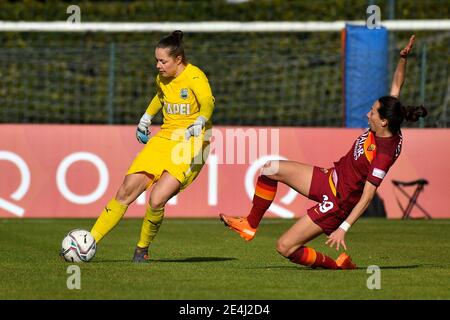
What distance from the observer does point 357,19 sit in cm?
2472

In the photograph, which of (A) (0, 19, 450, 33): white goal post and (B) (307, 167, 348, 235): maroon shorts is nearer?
(B) (307, 167, 348, 235): maroon shorts

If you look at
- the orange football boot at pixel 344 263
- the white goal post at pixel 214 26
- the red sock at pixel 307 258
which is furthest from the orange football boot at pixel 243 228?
the white goal post at pixel 214 26

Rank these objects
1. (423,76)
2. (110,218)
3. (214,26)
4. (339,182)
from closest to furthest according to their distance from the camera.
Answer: (339,182), (110,218), (423,76), (214,26)

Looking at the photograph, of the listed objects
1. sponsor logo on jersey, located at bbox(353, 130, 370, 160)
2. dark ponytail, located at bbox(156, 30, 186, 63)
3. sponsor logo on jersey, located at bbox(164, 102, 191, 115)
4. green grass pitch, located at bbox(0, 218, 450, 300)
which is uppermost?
dark ponytail, located at bbox(156, 30, 186, 63)

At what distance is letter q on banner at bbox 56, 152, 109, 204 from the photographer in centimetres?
1784

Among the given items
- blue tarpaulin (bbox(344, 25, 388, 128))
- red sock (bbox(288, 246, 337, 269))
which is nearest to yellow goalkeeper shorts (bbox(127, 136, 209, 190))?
red sock (bbox(288, 246, 337, 269))

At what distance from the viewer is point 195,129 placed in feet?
35.7

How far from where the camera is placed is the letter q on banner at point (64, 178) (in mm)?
17844

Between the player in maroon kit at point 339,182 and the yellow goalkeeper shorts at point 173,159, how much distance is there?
33.6 inches

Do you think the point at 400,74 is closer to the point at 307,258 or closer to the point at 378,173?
the point at 378,173

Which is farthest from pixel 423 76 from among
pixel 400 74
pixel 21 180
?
pixel 400 74

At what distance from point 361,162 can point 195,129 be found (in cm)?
160

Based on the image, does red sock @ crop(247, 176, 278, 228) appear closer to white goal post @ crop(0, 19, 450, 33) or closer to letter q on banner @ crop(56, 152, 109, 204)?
letter q on banner @ crop(56, 152, 109, 204)

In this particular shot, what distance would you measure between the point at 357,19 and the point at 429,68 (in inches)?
141
